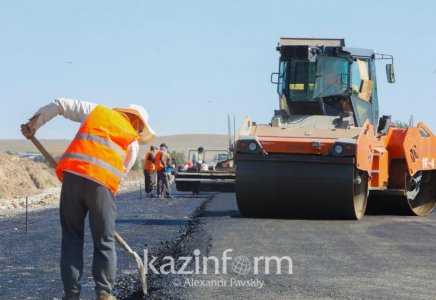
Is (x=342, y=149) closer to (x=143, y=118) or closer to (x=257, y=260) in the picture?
(x=257, y=260)

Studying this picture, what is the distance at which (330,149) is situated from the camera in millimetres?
14305

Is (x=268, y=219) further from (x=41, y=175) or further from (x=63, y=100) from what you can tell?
(x=41, y=175)

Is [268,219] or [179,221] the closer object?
[268,219]

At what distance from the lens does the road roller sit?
14.4 meters

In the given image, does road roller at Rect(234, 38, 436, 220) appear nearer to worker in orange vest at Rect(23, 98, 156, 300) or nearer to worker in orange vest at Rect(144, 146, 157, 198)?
worker in orange vest at Rect(23, 98, 156, 300)

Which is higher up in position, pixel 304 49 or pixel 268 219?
pixel 304 49

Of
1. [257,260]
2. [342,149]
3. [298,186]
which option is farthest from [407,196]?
[257,260]

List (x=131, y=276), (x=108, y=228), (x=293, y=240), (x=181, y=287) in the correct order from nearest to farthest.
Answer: (x=108, y=228), (x=181, y=287), (x=131, y=276), (x=293, y=240)

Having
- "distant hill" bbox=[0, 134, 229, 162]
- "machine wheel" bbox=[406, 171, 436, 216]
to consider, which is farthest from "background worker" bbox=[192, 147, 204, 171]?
"distant hill" bbox=[0, 134, 229, 162]

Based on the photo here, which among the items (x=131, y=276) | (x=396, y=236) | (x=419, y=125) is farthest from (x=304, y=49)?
(x=131, y=276)

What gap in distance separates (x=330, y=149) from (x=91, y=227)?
8196mm

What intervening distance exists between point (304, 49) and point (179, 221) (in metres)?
3.94

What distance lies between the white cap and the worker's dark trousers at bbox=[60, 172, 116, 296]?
2.34 feet

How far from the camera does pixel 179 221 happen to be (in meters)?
16.4
